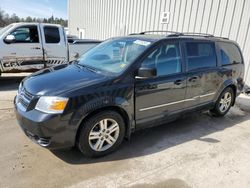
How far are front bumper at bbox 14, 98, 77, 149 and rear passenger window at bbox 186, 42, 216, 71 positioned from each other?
2.29m

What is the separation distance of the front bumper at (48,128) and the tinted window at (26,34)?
465cm

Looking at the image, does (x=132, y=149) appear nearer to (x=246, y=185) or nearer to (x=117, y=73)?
(x=117, y=73)

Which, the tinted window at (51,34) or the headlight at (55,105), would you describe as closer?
the headlight at (55,105)

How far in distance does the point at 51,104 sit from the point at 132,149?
146cm

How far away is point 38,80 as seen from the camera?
3223 mm

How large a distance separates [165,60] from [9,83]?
5637 millimetres

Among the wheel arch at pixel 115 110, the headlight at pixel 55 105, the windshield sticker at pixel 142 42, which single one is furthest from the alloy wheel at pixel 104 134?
the windshield sticker at pixel 142 42

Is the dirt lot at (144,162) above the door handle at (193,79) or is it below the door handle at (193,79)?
below

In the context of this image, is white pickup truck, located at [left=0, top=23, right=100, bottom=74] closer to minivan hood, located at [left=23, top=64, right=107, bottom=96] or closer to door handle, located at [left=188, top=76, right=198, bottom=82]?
minivan hood, located at [left=23, top=64, right=107, bottom=96]

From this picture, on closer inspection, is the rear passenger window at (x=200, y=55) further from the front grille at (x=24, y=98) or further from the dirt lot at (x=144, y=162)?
the front grille at (x=24, y=98)

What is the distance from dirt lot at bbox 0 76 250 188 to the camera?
282cm

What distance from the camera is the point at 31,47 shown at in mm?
6957

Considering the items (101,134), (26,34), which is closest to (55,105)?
(101,134)

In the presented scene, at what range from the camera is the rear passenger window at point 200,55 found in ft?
13.1
